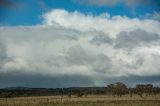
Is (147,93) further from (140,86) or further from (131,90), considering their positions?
(131,90)

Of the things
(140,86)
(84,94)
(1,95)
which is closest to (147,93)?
(140,86)

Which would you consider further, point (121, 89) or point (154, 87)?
point (154, 87)

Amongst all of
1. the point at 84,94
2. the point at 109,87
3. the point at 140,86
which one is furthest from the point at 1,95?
the point at 140,86

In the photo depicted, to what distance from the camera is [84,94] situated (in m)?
116

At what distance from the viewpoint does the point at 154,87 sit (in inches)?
4887

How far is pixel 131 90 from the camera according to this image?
132750 millimetres

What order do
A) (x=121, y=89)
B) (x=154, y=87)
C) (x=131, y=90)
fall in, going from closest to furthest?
(x=121, y=89) → (x=154, y=87) → (x=131, y=90)

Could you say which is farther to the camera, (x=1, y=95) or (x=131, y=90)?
(x=131, y=90)

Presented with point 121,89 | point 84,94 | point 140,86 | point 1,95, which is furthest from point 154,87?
point 1,95

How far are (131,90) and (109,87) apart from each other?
16574 mm

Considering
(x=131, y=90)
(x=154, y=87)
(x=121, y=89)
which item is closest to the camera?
(x=121, y=89)

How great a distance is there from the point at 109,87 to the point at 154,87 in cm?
1742

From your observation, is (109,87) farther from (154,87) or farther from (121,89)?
(154,87)

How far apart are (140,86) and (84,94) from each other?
2057 centimetres
